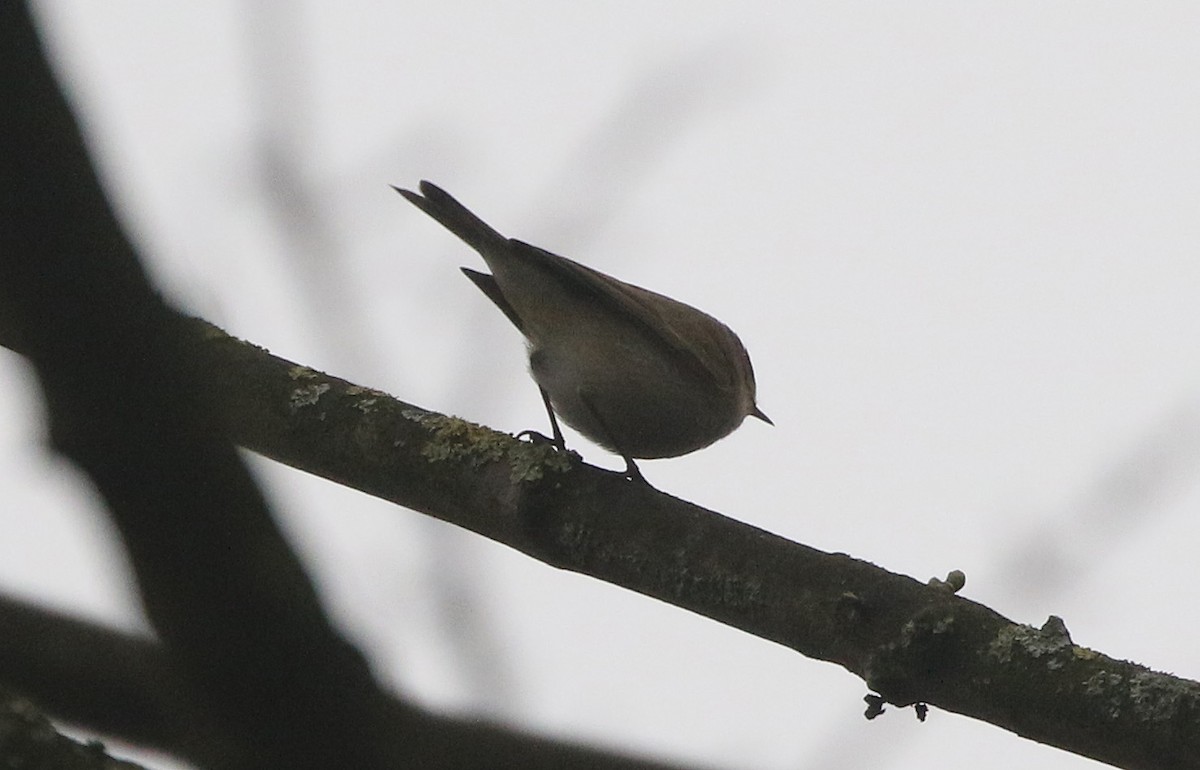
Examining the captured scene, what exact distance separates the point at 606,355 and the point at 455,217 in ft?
2.39

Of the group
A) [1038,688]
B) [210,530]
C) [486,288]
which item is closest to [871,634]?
[1038,688]

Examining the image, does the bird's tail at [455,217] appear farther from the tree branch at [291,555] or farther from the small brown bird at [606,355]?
the tree branch at [291,555]

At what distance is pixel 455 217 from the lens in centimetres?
451

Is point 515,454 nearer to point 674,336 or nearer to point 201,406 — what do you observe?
point 674,336

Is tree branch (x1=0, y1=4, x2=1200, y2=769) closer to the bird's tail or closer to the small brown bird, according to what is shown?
the bird's tail

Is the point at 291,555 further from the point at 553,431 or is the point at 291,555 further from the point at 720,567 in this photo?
the point at 553,431

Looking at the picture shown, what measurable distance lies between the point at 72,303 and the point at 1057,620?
2287mm

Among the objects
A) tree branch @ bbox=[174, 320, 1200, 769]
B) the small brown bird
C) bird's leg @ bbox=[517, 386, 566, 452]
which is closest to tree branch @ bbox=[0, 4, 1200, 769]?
tree branch @ bbox=[174, 320, 1200, 769]

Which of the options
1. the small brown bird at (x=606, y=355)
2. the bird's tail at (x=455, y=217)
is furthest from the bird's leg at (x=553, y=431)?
the bird's tail at (x=455, y=217)

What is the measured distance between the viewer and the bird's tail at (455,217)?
4398 millimetres

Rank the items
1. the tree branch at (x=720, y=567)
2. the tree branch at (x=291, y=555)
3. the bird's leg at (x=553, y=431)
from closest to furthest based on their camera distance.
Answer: the tree branch at (x=291, y=555) < the tree branch at (x=720, y=567) < the bird's leg at (x=553, y=431)

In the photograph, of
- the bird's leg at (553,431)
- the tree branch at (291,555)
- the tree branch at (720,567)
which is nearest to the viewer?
the tree branch at (291,555)

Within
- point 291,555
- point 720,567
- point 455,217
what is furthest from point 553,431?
point 291,555

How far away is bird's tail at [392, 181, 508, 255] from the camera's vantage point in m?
4.40
